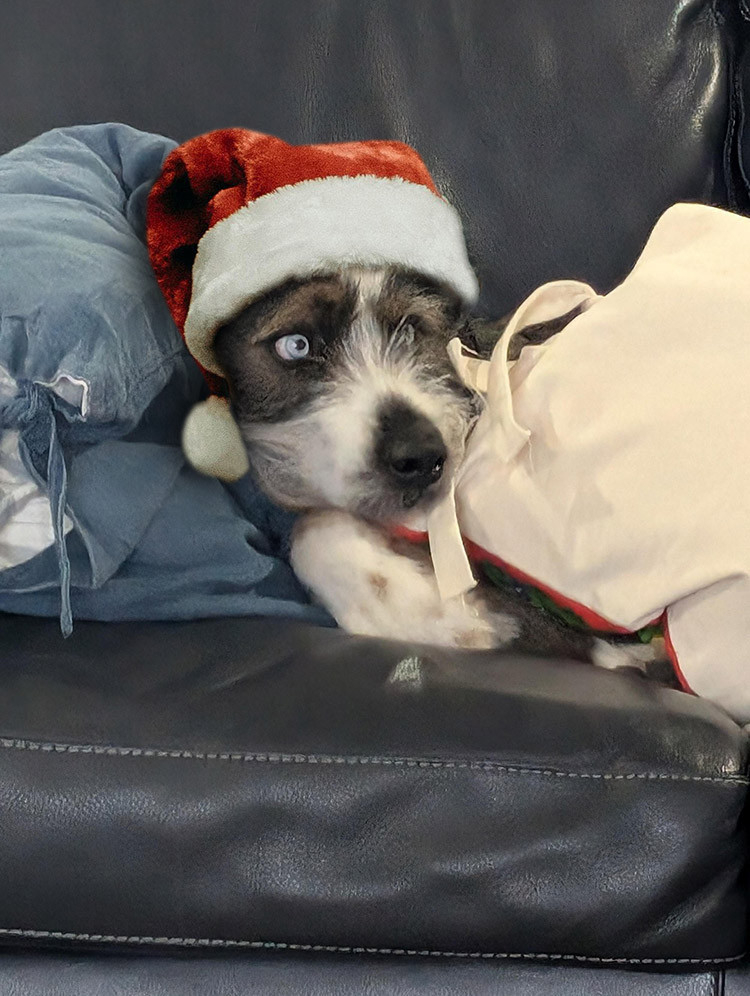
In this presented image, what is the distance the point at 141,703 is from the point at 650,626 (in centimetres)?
47

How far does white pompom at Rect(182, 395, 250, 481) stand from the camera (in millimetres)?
1075

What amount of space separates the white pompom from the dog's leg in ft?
0.37

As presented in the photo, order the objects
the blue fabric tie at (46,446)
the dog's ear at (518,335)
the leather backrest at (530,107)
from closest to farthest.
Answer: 1. the blue fabric tie at (46,446)
2. the dog's ear at (518,335)
3. the leather backrest at (530,107)

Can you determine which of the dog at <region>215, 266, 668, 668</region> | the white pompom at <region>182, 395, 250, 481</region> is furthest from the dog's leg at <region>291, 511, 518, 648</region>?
the white pompom at <region>182, 395, 250, 481</region>

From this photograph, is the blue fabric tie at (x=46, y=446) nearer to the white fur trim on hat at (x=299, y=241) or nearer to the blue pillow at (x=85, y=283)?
the blue pillow at (x=85, y=283)

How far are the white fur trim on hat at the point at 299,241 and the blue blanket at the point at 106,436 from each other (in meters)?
0.07

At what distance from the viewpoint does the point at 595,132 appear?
1.44 m

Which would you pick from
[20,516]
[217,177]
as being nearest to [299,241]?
[217,177]

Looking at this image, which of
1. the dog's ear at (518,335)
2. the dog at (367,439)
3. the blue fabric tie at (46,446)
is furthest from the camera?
the dog's ear at (518,335)

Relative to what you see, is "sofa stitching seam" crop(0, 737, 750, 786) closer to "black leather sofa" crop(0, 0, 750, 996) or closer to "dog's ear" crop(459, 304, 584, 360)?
"black leather sofa" crop(0, 0, 750, 996)

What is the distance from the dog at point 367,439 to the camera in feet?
3.32

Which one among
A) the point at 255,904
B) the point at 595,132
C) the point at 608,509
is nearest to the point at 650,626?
the point at 608,509

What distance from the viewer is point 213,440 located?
108 cm

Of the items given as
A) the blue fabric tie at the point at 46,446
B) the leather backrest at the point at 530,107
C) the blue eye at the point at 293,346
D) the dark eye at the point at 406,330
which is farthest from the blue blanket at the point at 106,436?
the leather backrest at the point at 530,107
